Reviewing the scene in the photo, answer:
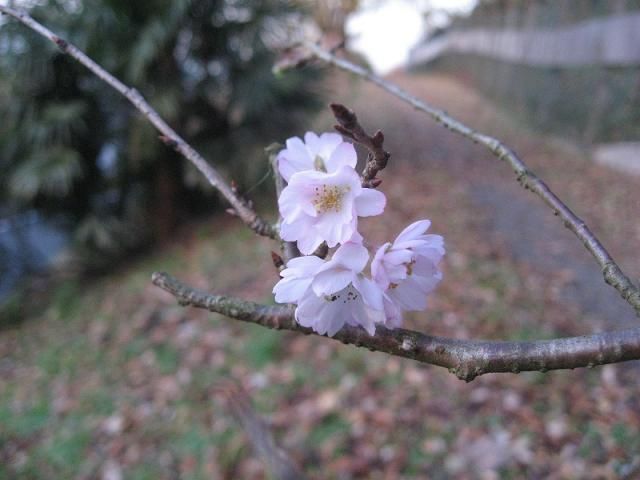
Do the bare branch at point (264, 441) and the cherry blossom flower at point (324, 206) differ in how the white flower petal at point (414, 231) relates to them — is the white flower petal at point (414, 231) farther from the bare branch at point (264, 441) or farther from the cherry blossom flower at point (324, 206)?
the bare branch at point (264, 441)

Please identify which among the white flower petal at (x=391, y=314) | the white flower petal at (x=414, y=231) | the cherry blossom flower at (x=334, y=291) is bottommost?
the white flower petal at (x=391, y=314)

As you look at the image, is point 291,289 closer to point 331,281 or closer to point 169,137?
point 331,281

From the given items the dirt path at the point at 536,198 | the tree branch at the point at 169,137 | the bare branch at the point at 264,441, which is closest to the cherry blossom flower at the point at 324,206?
the tree branch at the point at 169,137

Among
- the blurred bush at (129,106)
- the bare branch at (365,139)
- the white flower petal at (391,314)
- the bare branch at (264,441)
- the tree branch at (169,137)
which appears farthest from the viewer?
the blurred bush at (129,106)

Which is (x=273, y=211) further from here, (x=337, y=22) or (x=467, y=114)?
(x=337, y=22)

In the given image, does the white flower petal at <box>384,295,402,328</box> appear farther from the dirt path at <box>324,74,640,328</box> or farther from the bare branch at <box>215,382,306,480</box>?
the dirt path at <box>324,74,640,328</box>

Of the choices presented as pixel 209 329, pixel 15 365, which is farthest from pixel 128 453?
pixel 15 365
